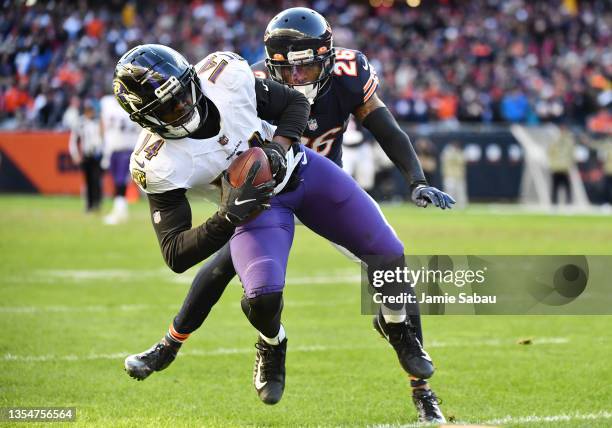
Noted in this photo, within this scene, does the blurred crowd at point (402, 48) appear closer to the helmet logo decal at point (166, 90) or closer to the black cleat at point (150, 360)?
the black cleat at point (150, 360)

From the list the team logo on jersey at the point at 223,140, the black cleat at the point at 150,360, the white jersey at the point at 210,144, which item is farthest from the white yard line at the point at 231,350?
the team logo on jersey at the point at 223,140

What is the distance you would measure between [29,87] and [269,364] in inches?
715

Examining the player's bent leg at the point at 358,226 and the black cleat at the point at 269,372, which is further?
the player's bent leg at the point at 358,226

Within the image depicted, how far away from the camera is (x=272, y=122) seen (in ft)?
15.4

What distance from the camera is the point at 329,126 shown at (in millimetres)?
5469

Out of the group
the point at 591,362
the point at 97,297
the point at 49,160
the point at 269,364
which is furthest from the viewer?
the point at 49,160

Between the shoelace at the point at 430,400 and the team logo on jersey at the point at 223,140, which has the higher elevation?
the team logo on jersey at the point at 223,140

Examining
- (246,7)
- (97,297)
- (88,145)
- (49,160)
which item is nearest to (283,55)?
(97,297)

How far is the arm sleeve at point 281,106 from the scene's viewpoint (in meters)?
4.52

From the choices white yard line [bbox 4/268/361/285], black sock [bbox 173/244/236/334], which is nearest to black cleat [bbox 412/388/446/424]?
black sock [bbox 173/244/236/334]

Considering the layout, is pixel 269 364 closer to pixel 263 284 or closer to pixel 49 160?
pixel 263 284

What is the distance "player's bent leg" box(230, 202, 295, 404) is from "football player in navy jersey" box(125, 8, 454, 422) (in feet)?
0.39

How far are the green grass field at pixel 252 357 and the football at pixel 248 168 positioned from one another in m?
1.06

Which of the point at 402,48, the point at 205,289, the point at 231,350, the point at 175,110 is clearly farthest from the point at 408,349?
the point at 402,48
